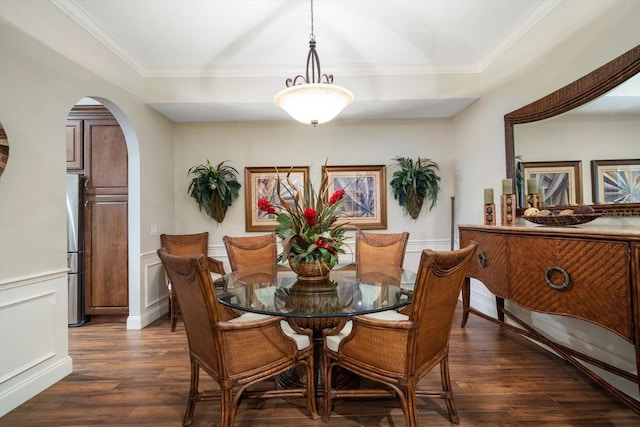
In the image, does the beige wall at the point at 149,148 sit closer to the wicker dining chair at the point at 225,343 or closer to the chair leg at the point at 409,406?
the wicker dining chair at the point at 225,343

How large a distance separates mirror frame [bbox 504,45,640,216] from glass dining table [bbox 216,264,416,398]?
141 centimetres

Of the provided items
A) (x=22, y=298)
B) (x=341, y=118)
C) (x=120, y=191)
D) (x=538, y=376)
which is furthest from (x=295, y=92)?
(x=538, y=376)

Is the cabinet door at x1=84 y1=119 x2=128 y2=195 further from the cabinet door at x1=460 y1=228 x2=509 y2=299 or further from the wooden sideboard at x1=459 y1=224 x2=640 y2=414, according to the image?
the wooden sideboard at x1=459 y1=224 x2=640 y2=414

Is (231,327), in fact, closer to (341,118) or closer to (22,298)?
(22,298)

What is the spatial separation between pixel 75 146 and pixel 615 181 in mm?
4972

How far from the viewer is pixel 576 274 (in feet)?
5.73

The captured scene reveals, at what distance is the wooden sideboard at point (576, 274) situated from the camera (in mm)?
1482

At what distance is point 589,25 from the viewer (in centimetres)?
214

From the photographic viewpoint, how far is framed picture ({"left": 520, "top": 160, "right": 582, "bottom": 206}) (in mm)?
2244

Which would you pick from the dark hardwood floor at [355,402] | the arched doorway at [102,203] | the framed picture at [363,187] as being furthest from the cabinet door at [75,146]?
the framed picture at [363,187]

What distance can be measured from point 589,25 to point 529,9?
577mm

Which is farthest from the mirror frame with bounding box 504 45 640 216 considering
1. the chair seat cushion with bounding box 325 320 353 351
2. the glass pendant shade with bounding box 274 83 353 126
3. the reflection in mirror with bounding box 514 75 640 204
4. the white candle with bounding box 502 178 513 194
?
the chair seat cushion with bounding box 325 320 353 351

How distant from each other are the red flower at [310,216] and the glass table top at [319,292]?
43cm

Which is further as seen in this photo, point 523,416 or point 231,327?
point 523,416
